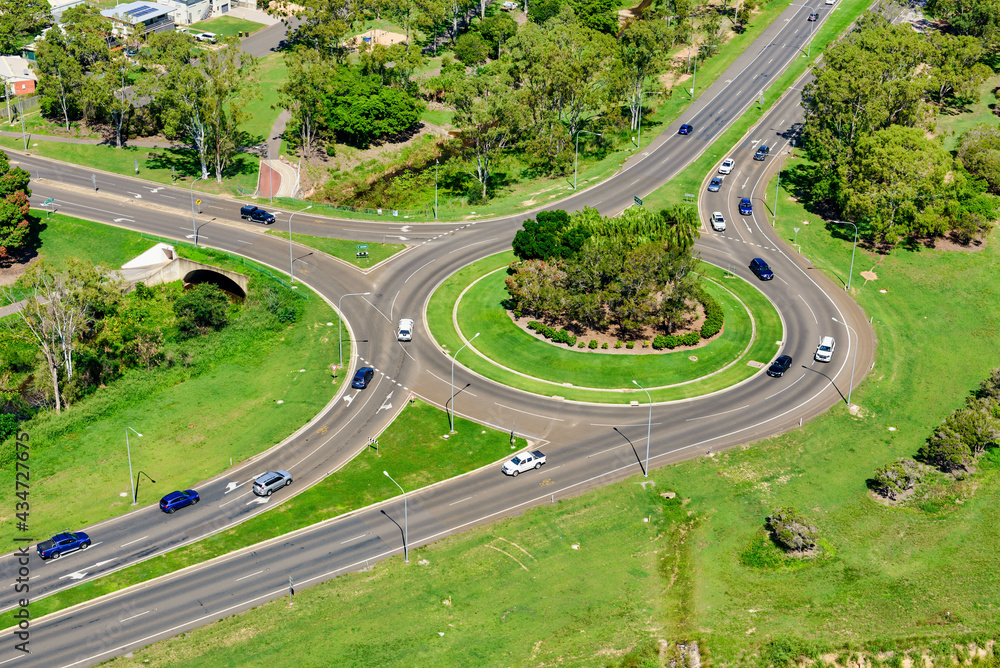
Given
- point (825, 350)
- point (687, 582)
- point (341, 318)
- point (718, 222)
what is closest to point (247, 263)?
point (341, 318)

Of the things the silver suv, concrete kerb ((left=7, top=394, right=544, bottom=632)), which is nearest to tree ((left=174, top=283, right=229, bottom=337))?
concrete kerb ((left=7, top=394, right=544, bottom=632))

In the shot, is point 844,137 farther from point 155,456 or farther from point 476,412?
point 155,456

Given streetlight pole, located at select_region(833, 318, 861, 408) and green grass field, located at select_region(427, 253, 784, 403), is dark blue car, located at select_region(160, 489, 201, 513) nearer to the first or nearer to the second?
green grass field, located at select_region(427, 253, 784, 403)

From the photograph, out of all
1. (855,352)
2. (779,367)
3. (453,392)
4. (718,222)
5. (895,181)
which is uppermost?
(895,181)

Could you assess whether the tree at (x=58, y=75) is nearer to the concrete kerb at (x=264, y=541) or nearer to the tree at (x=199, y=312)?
the tree at (x=199, y=312)

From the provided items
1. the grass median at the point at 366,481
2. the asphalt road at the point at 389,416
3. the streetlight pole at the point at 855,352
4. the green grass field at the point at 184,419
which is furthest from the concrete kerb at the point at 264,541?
the streetlight pole at the point at 855,352


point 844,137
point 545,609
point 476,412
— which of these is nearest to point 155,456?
point 476,412

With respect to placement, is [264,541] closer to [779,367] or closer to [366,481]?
[366,481]
